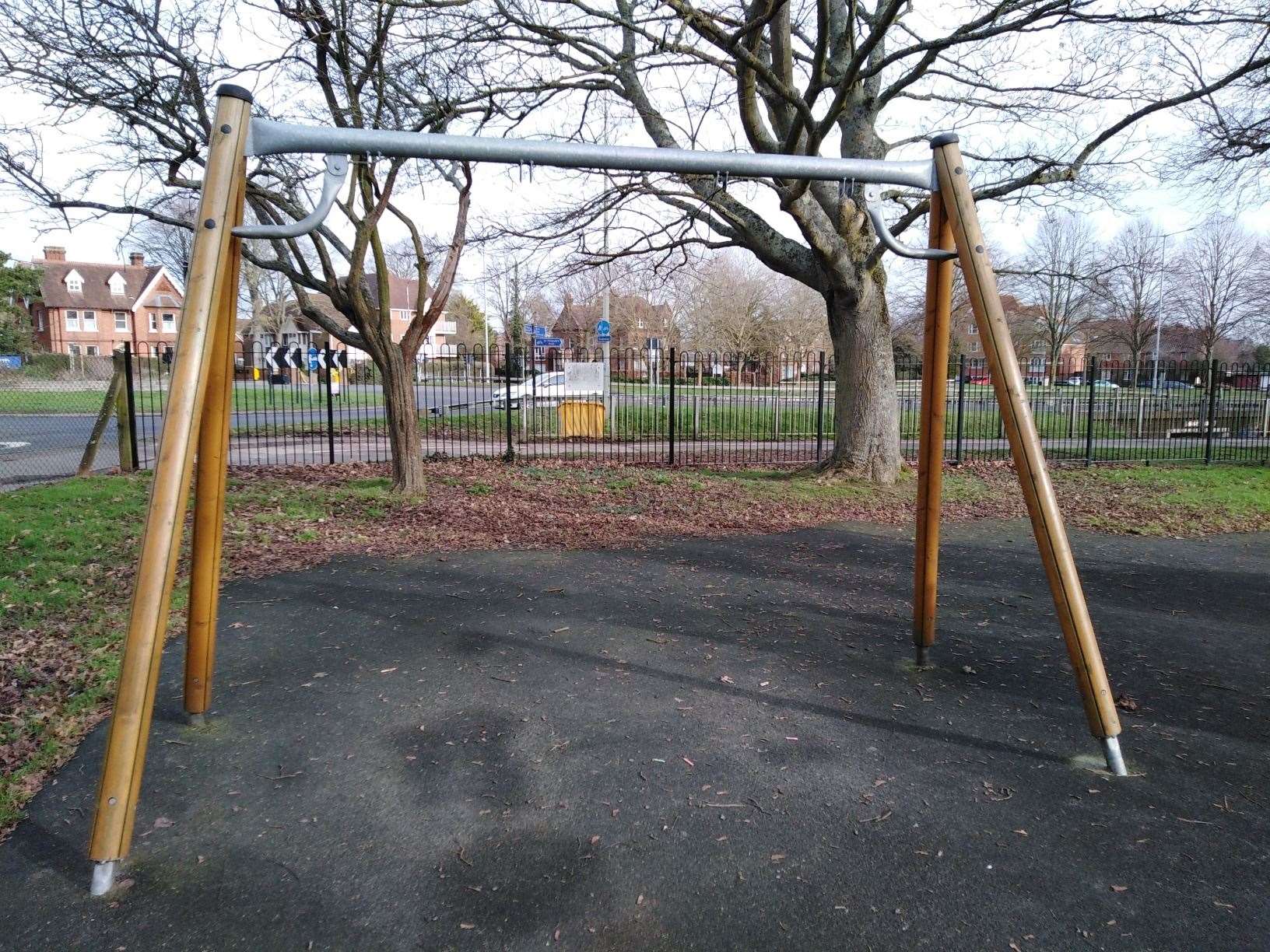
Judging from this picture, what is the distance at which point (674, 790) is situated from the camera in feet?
10.7

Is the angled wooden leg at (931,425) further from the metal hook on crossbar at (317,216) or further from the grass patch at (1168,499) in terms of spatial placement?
the grass patch at (1168,499)

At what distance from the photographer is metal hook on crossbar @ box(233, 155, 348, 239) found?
3400 mm

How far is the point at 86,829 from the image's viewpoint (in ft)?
9.73

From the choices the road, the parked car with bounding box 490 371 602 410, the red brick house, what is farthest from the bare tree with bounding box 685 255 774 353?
the red brick house

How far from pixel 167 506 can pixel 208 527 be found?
2.86ft

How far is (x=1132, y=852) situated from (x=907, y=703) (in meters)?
1.35

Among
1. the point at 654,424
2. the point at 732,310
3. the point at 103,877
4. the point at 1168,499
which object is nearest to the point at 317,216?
the point at 103,877

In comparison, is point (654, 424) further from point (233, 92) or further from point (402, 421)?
point (233, 92)

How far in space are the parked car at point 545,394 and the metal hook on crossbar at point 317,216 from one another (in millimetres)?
10747

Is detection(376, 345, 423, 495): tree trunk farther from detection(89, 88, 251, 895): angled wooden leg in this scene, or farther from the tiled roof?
the tiled roof

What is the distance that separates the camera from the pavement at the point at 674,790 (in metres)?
2.48

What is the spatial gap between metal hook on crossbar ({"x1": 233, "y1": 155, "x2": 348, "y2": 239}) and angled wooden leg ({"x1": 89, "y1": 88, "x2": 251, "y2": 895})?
121 millimetres

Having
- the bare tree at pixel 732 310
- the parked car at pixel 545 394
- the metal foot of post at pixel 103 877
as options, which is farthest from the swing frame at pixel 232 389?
the bare tree at pixel 732 310

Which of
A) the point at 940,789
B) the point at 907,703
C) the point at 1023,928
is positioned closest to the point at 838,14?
the point at 907,703
